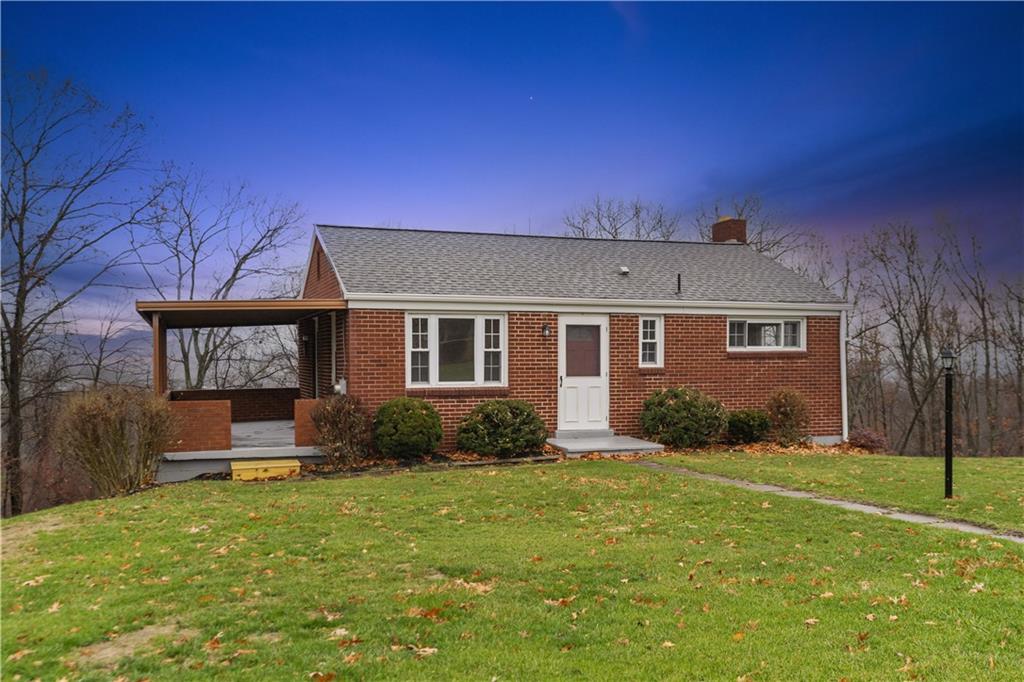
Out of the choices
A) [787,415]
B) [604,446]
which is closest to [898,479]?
[787,415]

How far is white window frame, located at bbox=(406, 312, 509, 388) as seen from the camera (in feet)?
45.7

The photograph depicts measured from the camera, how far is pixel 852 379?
1169 inches

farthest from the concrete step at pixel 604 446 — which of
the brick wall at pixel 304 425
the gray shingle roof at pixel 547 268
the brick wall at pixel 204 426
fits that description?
the brick wall at pixel 204 426

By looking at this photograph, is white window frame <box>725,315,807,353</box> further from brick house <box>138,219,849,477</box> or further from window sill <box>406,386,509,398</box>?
window sill <box>406,386,509,398</box>

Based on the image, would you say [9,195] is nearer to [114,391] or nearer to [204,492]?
[114,391]

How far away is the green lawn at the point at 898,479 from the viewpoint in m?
8.55

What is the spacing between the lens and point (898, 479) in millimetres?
11047

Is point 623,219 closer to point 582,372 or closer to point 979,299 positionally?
point 979,299

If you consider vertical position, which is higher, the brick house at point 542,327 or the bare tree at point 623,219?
the bare tree at point 623,219

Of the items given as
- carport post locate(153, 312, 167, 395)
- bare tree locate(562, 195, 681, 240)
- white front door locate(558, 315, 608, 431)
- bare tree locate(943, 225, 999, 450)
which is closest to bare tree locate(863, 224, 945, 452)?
bare tree locate(943, 225, 999, 450)

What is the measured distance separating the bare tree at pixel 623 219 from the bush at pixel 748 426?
19.5 m

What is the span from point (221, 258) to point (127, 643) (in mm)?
25169

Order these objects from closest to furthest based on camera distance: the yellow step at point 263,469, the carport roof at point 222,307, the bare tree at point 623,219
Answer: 1. the yellow step at point 263,469
2. the carport roof at point 222,307
3. the bare tree at point 623,219

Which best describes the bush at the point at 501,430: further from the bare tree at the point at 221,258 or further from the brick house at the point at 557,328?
the bare tree at the point at 221,258
